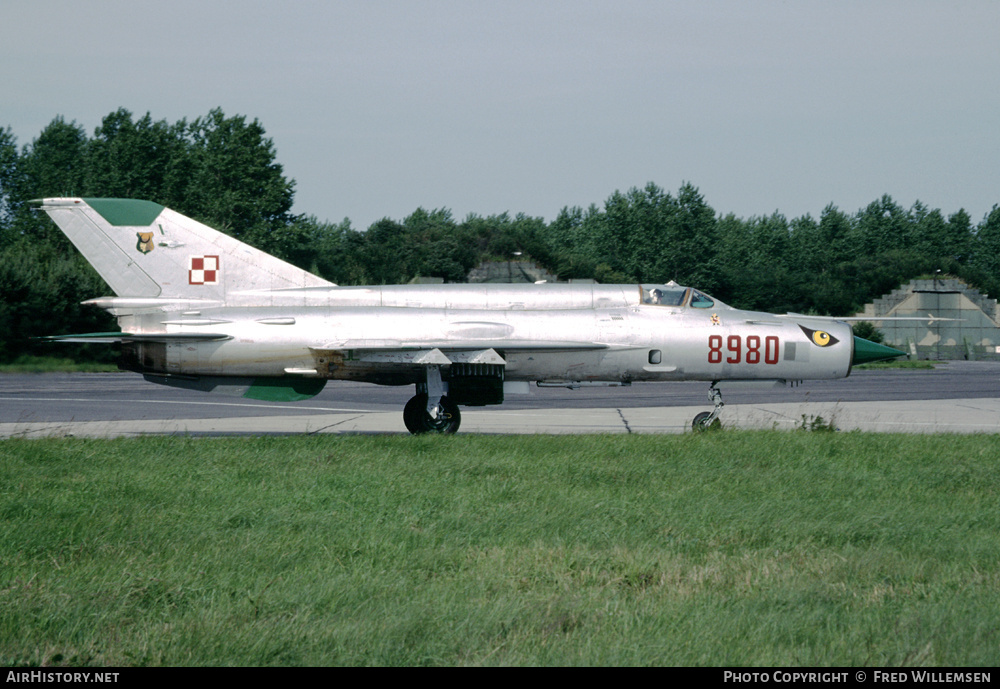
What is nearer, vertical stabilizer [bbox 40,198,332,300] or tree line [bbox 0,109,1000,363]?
vertical stabilizer [bbox 40,198,332,300]

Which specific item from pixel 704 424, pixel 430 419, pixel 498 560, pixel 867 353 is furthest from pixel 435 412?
pixel 498 560

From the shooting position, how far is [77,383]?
31.8 m

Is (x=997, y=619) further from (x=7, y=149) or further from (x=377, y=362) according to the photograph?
(x=7, y=149)

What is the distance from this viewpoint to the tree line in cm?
4694

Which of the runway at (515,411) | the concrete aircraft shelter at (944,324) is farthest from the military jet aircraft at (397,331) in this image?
the concrete aircraft shelter at (944,324)

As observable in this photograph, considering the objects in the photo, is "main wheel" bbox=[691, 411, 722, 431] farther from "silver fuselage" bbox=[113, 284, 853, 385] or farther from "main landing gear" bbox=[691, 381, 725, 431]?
"silver fuselage" bbox=[113, 284, 853, 385]

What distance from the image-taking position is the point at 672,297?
1636cm

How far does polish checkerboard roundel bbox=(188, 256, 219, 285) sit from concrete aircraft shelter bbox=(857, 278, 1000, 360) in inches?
2336

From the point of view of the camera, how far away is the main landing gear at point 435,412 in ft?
51.0

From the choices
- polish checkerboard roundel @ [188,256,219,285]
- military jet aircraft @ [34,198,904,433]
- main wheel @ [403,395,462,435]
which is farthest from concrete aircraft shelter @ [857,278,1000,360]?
polish checkerboard roundel @ [188,256,219,285]

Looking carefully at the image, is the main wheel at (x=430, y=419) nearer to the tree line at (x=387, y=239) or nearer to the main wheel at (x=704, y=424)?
the main wheel at (x=704, y=424)

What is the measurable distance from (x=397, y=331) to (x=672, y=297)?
4.99 meters

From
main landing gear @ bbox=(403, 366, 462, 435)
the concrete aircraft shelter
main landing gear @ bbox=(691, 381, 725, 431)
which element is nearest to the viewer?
main landing gear @ bbox=(691, 381, 725, 431)

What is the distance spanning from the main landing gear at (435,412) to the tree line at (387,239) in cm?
1479
